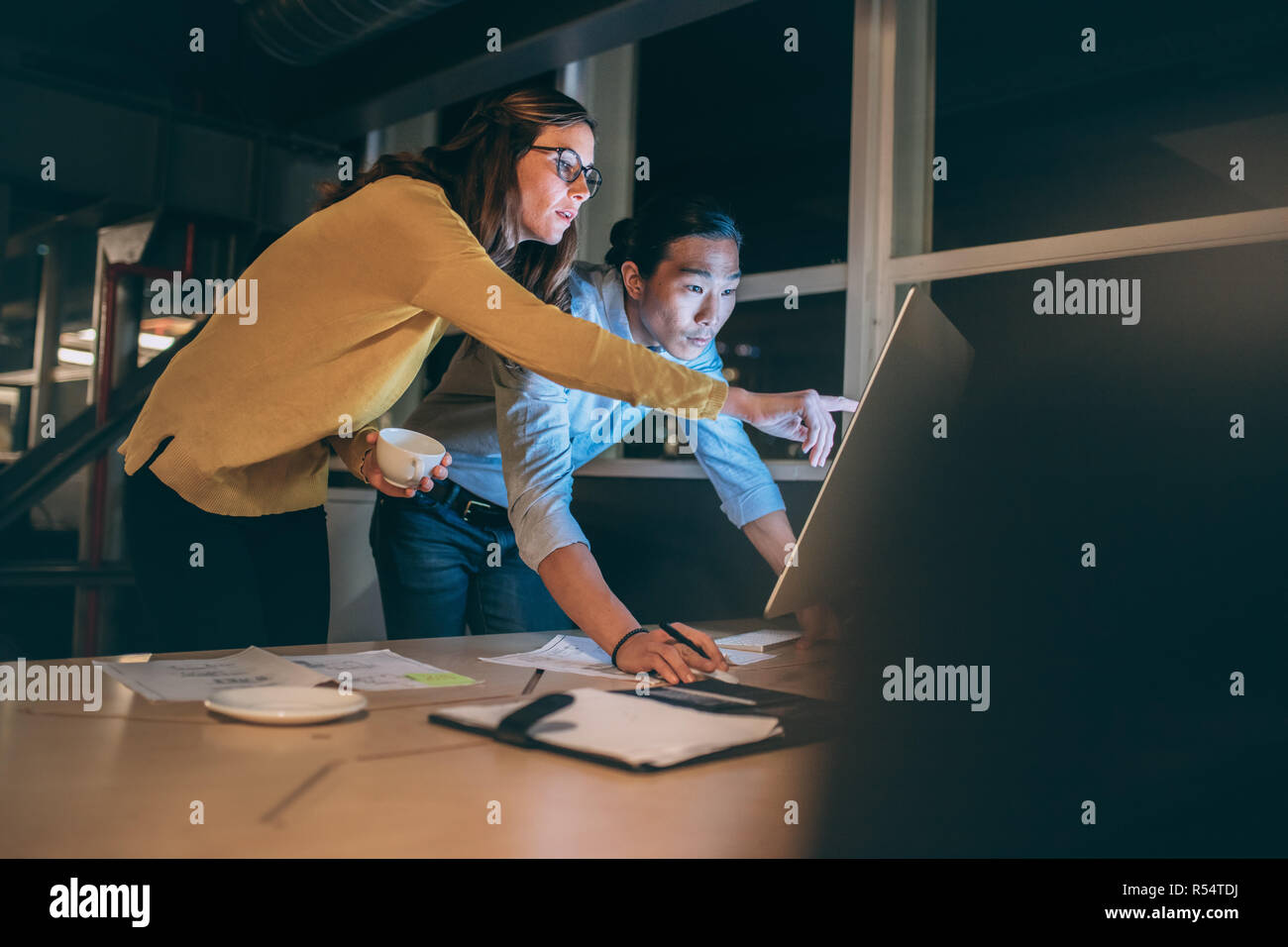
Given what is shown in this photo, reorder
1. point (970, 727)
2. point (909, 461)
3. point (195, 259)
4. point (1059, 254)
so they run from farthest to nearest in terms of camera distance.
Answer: point (195, 259) < point (1059, 254) < point (909, 461) < point (970, 727)

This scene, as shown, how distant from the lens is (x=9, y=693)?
97cm

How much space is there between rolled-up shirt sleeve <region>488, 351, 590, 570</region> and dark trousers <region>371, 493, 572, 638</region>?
0.36m

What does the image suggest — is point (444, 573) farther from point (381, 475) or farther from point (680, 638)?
point (680, 638)

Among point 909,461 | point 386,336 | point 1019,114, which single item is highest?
point 1019,114

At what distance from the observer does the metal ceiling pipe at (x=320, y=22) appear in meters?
3.06

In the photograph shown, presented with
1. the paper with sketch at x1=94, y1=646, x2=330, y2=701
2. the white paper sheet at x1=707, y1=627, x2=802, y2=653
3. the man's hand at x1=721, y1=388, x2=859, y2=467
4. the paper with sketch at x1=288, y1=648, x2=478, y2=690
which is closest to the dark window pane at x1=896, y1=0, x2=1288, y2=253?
the man's hand at x1=721, y1=388, x2=859, y2=467

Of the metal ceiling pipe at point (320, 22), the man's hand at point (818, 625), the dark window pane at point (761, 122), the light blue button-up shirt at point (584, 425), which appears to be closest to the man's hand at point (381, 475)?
the light blue button-up shirt at point (584, 425)

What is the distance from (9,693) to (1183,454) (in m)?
1.72

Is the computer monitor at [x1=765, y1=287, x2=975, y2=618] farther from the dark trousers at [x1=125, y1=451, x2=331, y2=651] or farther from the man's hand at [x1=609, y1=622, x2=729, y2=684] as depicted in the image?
the dark trousers at [x1=125, y1=451, x2=331, y2=651]

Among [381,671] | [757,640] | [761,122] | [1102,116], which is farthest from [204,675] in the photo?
[761,122]

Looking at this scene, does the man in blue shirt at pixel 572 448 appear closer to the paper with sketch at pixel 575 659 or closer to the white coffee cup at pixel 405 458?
the paper with sketch at pixel 575 659

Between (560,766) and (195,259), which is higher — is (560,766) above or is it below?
below
